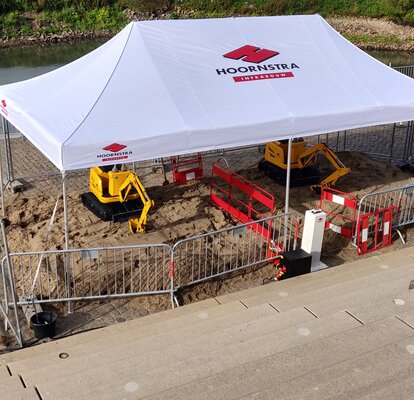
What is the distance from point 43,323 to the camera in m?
8.05

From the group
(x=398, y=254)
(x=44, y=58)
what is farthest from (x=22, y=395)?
(x=44, y=58)

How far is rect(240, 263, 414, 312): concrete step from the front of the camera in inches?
337

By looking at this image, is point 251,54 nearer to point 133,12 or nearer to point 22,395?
point 22,395

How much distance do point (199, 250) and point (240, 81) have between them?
10.3 ft

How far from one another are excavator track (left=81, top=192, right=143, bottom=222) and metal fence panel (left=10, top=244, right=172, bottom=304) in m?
1.46

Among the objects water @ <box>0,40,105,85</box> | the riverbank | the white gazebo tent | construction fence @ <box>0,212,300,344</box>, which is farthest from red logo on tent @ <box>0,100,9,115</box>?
the riverbank

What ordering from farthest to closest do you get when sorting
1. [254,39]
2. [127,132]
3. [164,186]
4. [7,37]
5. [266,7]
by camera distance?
[266,7], [7,37], [164,186], [254,39], [127,132]

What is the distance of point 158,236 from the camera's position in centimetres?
1066

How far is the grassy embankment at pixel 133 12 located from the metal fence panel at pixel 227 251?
38030 mm

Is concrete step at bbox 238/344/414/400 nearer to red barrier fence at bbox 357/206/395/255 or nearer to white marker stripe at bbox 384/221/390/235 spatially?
red barrier fence at bbox 357/206/395/255

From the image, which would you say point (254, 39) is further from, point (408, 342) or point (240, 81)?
point (408, 342)

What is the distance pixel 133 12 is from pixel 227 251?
42.4 meters

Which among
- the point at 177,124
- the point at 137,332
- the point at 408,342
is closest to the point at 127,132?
Result: the point at 177,124

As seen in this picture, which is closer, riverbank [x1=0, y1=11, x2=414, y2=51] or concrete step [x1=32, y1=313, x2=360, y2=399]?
concrete step [x1=32, y1=313, x2=360, y2=399]
